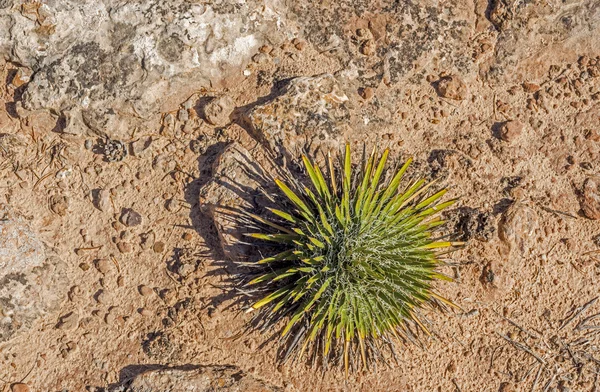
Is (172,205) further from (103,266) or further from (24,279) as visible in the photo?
(24,279)

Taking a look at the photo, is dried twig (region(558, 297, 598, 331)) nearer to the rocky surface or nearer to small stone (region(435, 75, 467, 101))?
small stone (region(435, 75, 467, 101))

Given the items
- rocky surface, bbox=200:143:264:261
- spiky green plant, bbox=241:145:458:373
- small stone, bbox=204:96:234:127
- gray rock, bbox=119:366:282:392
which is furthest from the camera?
small stone, bbox=204:96:234:127

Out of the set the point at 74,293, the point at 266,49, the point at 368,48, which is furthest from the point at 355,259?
the point at 74,293

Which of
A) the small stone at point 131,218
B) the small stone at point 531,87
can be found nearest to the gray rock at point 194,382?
the small stone at point 131,218

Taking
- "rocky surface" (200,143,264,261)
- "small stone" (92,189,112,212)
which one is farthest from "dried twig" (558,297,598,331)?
"small stone" (92,189,112,212)

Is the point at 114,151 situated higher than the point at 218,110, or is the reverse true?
the point at 218,110
